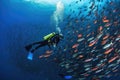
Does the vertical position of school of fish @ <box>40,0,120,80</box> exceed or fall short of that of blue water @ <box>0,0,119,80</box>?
it falls short

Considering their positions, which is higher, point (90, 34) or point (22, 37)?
point (22, 37)

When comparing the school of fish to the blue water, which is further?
the school of fish

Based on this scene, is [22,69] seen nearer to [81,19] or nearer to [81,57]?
[81,57]

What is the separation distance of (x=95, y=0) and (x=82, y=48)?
699 centimetres

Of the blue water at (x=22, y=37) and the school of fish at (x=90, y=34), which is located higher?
the blue water at (x=22, y=37)

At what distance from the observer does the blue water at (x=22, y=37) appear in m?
20.6

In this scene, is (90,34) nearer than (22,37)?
Yes

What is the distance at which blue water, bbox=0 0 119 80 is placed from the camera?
20.6 m

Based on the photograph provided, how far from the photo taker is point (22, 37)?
25484 mm

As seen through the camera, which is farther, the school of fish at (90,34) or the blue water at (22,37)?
the school of fish at (90,34)

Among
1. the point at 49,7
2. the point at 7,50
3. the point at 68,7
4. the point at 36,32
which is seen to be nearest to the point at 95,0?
the point at 68,7

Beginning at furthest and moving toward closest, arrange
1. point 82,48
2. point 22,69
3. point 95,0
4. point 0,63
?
point 22,69
point 0,63
point 82,48
point 95,0

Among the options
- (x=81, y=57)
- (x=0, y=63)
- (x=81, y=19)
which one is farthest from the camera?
(x=0, y=63)

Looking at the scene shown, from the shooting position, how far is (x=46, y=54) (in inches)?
1107
